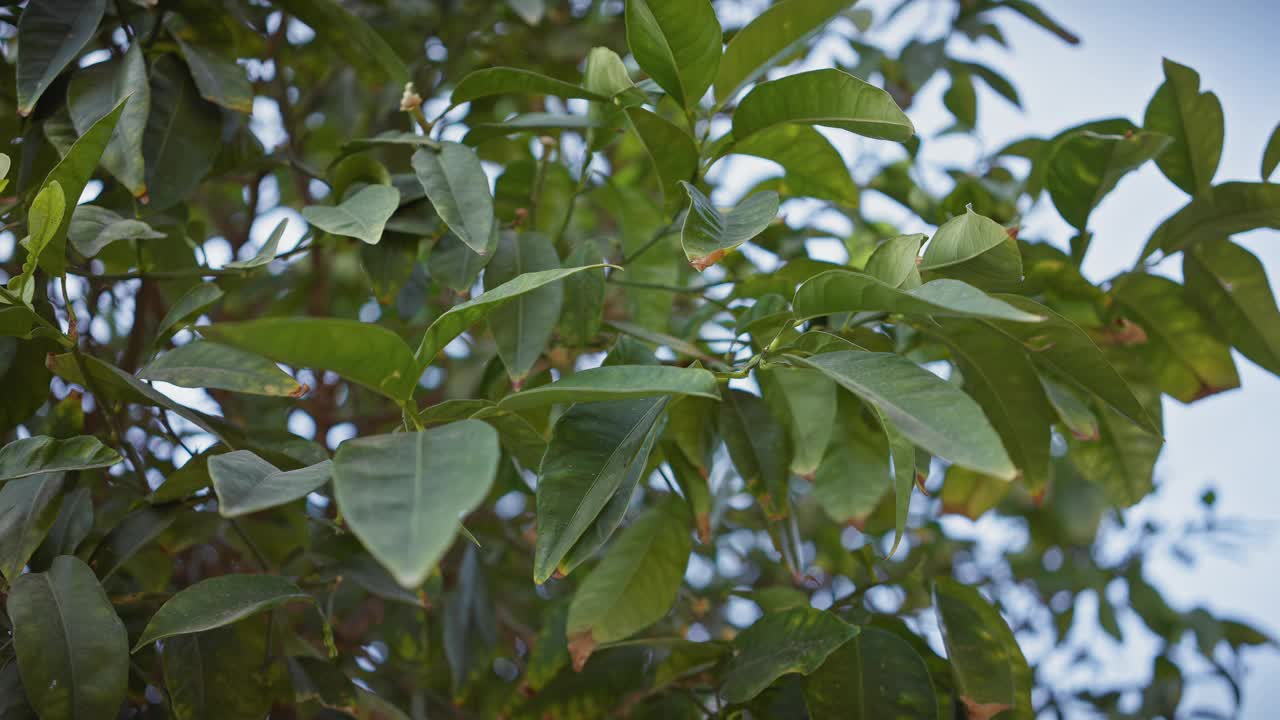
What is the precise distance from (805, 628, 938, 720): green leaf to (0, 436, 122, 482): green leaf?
50 cm

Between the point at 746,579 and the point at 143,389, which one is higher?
the point at 143,389

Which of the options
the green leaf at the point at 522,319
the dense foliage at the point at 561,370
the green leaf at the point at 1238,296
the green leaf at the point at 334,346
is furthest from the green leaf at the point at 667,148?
the green leaf at the point at 1238,296

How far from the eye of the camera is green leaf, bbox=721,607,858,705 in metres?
0.61

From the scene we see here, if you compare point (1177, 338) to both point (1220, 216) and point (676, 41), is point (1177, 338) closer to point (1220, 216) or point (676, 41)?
point (1220, 216)

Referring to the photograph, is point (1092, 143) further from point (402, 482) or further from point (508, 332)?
point (402, 482)

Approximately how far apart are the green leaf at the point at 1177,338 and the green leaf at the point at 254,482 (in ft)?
2.36

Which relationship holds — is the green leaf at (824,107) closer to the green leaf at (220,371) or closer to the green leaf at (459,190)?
the green leaf at (459,190)

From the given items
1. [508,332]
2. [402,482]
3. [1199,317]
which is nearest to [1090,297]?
[1199,317]

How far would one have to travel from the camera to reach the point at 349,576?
2.42 feet

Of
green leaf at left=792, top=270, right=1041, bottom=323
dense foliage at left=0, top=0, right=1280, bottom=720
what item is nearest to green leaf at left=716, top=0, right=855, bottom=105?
dense foliage at left=0, top=0, right=1280, bottom=720

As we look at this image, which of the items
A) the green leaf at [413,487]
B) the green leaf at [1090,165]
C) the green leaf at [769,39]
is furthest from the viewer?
the green leaf at [1090,165]

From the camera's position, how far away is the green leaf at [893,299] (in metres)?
0.39

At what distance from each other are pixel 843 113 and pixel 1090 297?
0.35 meters

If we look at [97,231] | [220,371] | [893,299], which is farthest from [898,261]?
[97,231]
